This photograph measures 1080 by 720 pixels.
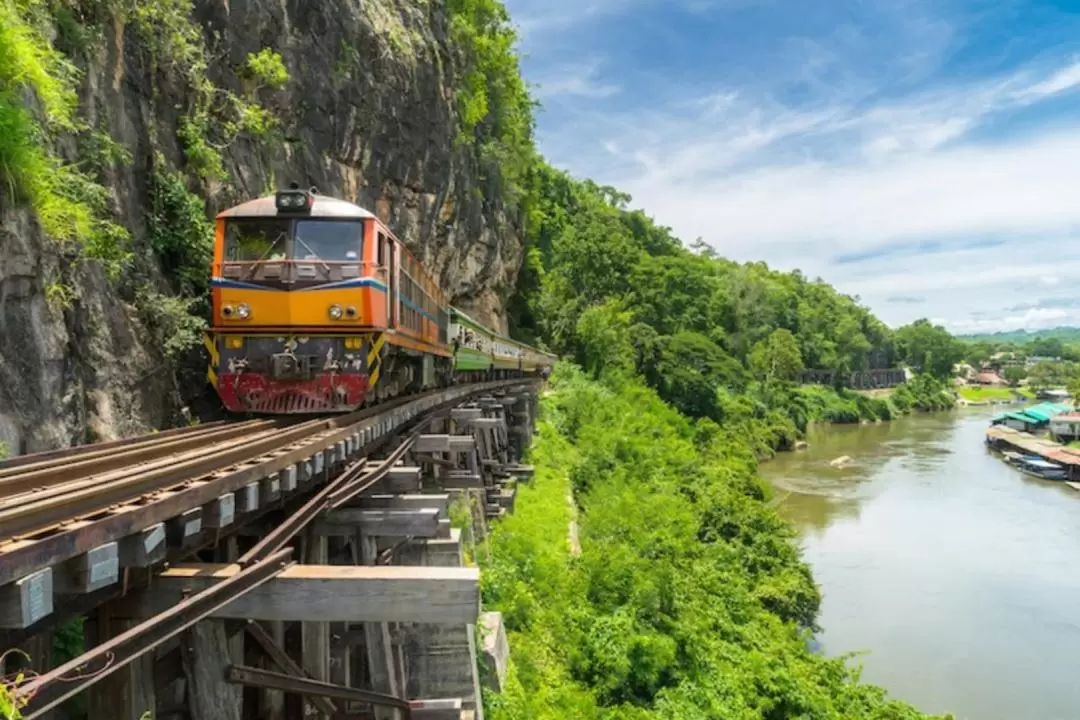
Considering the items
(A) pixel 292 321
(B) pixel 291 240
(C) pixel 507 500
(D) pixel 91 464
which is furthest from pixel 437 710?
(C) pixel 507 500

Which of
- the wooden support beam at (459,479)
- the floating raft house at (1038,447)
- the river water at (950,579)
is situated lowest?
the river water at (950,579)

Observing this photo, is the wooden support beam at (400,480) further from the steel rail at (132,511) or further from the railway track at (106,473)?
the steel rail at (132,511)

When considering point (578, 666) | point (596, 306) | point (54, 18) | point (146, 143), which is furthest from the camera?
point (596, 306)

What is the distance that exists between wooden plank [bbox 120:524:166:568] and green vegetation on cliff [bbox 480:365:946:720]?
24.0 feet

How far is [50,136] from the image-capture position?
8195mm

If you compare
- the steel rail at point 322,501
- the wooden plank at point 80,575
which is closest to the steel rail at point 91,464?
the steel rail at point 322,501

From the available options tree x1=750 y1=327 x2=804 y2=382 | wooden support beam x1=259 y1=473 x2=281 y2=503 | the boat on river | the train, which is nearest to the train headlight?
the train

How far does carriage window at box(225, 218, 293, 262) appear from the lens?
9.58 meters

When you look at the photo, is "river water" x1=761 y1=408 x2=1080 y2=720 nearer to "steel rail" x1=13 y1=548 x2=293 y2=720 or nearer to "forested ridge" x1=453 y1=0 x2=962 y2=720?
"forested ridge" x1=453 y1=0 x2=962 y2=720

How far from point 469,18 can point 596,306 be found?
22.1 metres

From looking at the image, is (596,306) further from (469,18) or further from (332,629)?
(332,629)

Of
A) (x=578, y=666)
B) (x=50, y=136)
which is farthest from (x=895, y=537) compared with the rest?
(x=50, y=136)

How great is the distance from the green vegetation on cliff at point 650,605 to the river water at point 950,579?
2.43m

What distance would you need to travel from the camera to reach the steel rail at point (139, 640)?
261cm
